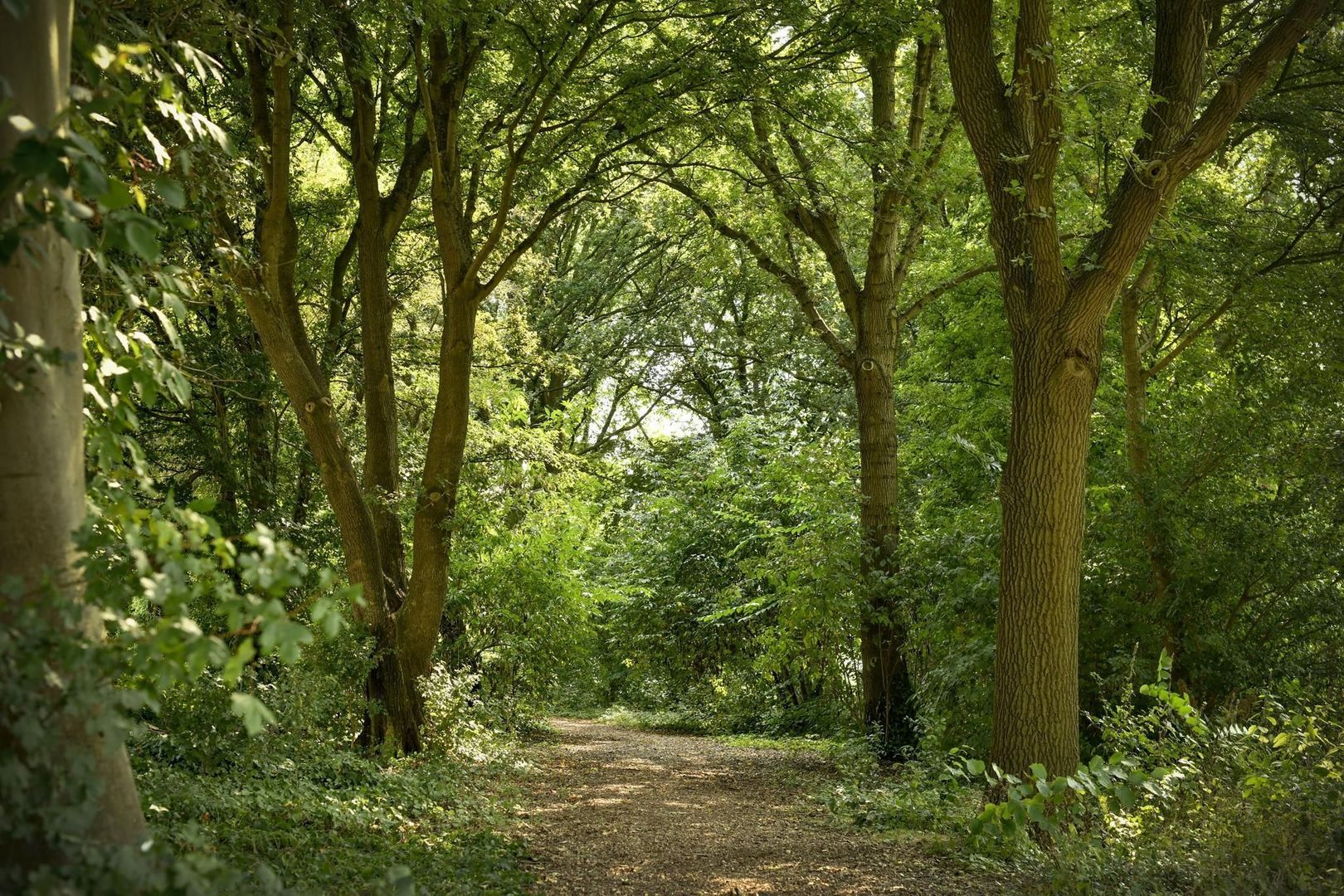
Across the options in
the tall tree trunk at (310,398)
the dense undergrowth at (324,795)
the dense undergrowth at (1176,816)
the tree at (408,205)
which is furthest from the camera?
the tree at (408,205)

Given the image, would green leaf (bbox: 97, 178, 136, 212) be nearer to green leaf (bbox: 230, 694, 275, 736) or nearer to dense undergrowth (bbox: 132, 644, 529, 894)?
green leaf (bbox: 230, 694, 275, 736)

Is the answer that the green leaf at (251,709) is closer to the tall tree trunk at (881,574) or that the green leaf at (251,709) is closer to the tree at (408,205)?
the tree at (408,205)

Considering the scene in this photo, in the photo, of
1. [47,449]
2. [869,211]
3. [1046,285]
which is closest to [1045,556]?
[1046,285]

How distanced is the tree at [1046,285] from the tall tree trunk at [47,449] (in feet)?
20.4

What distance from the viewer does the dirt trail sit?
6109 millimetres

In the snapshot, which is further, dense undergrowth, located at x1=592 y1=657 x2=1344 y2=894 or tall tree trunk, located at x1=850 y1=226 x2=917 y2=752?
tall tree trunk, located at x1=850 y1=226 x2=917 y2=752

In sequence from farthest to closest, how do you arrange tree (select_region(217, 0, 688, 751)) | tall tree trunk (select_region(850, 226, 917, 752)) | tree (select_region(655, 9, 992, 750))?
tall tree trunk (select_region(850, 226, 917, 752))
tree (select_region(655, 9, 992, 750))
tree (select_region(217, 0, 688, 751))

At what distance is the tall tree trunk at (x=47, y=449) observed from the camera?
2541 millimetres

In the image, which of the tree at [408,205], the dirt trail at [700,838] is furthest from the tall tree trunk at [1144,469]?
the tree at [408,205]

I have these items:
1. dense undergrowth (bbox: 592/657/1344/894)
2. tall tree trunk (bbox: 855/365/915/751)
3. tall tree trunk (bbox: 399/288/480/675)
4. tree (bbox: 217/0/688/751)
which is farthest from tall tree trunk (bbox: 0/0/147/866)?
tall tree trunk (bbox: 855/365/915/751)

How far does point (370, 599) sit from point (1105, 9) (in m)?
9.11

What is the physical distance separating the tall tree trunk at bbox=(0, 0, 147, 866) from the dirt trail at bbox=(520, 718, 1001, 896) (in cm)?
375

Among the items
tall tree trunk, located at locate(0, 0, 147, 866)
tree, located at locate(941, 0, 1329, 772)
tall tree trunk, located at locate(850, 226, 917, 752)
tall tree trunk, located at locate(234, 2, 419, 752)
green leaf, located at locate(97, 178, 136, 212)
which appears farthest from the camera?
tall tree trunk, located at locate(850, 226, 917, 752)

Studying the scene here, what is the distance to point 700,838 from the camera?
301 inches
